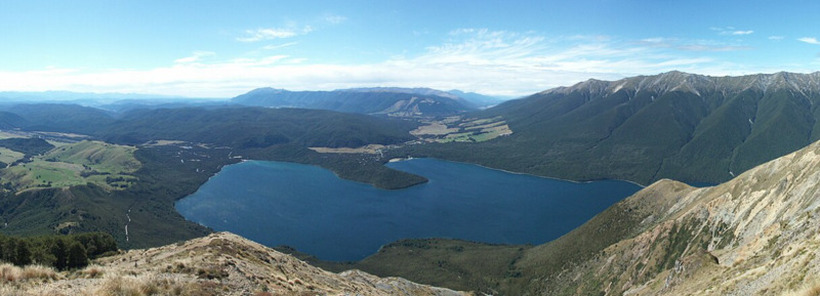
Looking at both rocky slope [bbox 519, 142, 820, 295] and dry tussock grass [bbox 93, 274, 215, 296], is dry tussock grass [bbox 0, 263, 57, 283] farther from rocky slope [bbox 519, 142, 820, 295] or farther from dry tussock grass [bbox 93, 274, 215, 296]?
rocky slope [bbox 519, 142, 820, 295]

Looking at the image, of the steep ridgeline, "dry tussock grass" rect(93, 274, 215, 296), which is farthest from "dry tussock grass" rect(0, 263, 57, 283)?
the steep ridgeline

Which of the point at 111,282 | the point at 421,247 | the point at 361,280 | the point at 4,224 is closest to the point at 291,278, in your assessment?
the point at 111,282

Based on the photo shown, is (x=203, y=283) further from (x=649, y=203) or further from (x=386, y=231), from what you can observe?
(x=386, y=231)

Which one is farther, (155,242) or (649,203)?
(155,242)

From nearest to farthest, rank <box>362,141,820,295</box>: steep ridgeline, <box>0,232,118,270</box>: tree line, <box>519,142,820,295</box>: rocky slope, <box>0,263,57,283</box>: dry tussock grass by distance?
<box>0,263,57,283</box>: dry tussock grass → <box>519,142,820,295</box>: rocky slope → <box>0,232,118,270</box>: tree line → <box>362,141,820,295</box>: steep ridgeline

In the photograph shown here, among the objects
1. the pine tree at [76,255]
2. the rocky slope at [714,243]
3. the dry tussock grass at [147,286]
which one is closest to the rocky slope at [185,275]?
the dry tussock grass at [147,286]

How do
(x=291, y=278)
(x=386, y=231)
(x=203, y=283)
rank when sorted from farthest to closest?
(x=386, y=231) < (x=291, y=278) < (x=203, y=283)
